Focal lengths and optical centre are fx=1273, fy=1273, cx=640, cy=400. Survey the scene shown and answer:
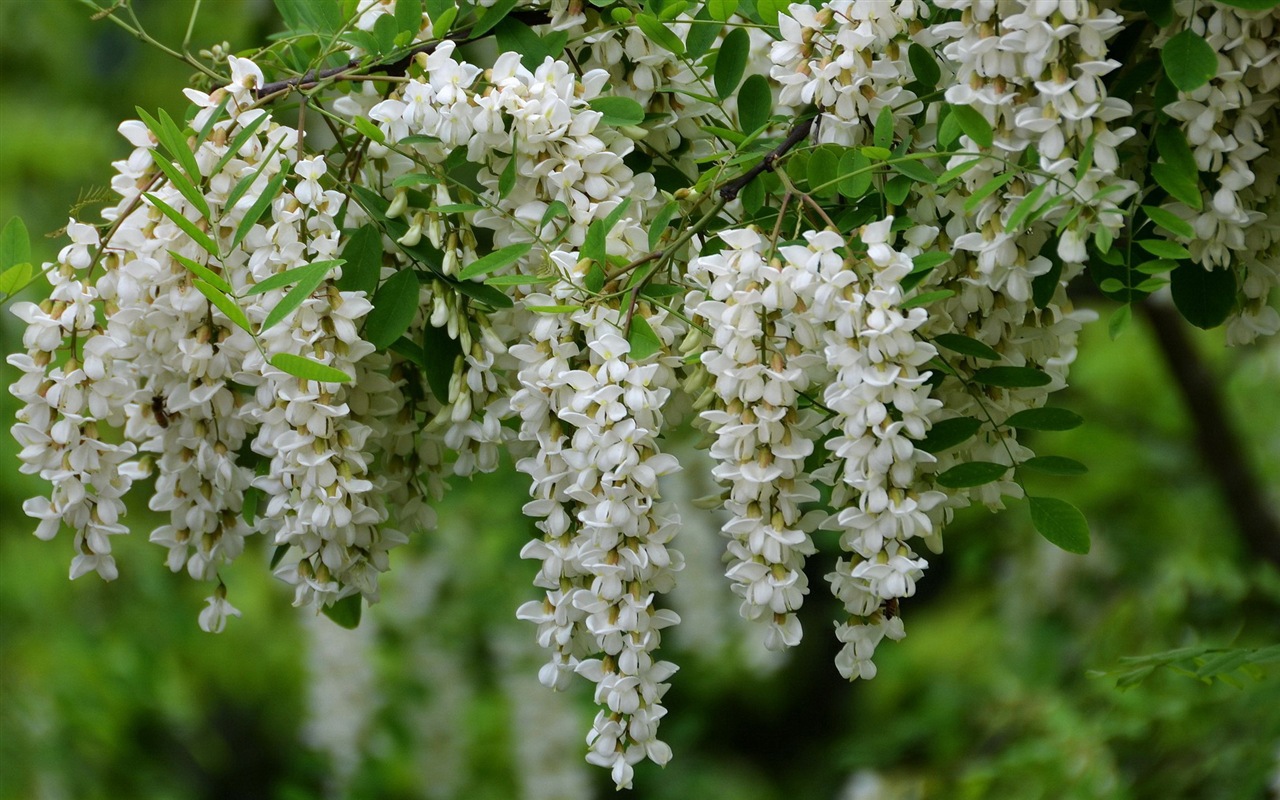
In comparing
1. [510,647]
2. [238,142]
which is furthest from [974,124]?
[510,647]

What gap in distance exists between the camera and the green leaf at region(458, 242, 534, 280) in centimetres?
81

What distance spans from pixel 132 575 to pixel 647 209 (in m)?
2.79

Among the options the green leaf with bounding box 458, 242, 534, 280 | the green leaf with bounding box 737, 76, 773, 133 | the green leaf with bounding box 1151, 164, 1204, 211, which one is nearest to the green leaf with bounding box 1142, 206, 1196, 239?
the green leaf with bounding box 1151, 164, 1204, 211

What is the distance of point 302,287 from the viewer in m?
0.77

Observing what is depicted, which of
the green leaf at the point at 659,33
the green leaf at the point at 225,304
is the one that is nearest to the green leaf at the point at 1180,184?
the green leaf at the point at 659,33

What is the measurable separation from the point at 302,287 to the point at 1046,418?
0.49 m

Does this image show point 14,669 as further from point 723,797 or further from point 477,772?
point 723,797

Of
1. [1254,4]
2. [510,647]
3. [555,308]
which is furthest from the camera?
[510,647]

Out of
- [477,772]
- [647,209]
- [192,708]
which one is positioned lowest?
[477,772]

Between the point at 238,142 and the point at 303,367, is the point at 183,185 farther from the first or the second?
the point at 303,367

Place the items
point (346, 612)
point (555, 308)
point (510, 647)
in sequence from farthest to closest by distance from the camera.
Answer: point (510, 647)
point (346, 612)
point (555, 308)

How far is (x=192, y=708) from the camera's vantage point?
2916 millimetres

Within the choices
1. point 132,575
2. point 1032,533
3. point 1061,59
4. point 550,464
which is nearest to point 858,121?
point 1061,59

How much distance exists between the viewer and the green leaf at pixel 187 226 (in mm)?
780
